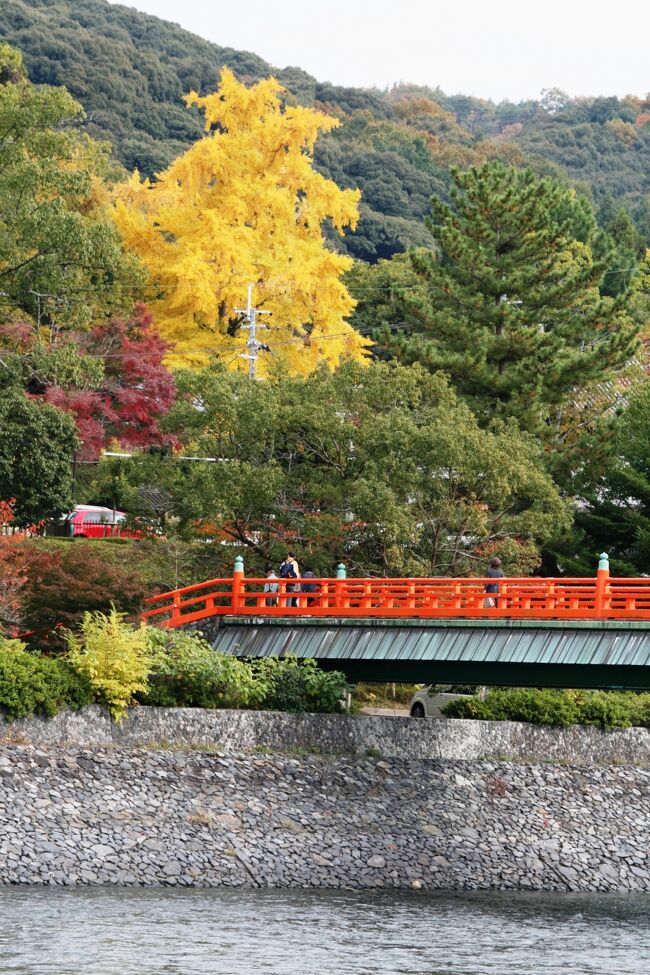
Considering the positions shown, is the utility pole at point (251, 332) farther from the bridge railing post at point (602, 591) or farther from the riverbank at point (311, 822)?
the bridge railing post at point (602, 591)

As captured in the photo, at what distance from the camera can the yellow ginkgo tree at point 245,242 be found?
5753 cm

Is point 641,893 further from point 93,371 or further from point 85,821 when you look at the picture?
point 93,371

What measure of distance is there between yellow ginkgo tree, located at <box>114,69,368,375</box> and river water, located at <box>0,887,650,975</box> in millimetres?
29816

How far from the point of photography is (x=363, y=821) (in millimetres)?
34500

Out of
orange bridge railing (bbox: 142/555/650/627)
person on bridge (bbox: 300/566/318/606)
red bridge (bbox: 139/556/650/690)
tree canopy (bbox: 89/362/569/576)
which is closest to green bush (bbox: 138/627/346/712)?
red bridge (bbox: 139/556/650/690)

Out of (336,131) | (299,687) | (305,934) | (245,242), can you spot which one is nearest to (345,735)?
(299,687)

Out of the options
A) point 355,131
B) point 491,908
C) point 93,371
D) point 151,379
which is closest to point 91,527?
point 151,379

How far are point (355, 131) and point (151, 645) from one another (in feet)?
436

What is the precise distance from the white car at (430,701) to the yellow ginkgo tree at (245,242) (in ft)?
60.0

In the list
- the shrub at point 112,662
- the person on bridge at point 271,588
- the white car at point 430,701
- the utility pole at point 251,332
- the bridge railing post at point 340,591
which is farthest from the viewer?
the utility pole at point 251,332

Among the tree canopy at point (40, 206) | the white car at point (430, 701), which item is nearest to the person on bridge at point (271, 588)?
the white car at point (430, 701)

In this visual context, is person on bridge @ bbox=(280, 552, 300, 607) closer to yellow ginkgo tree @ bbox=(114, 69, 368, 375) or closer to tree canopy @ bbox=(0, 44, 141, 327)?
tree canopy @ bbox=(0, 44, 141, 327)

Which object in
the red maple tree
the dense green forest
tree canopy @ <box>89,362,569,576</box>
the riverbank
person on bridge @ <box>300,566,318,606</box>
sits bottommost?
the riverbank

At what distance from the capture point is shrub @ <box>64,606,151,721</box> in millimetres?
33281
